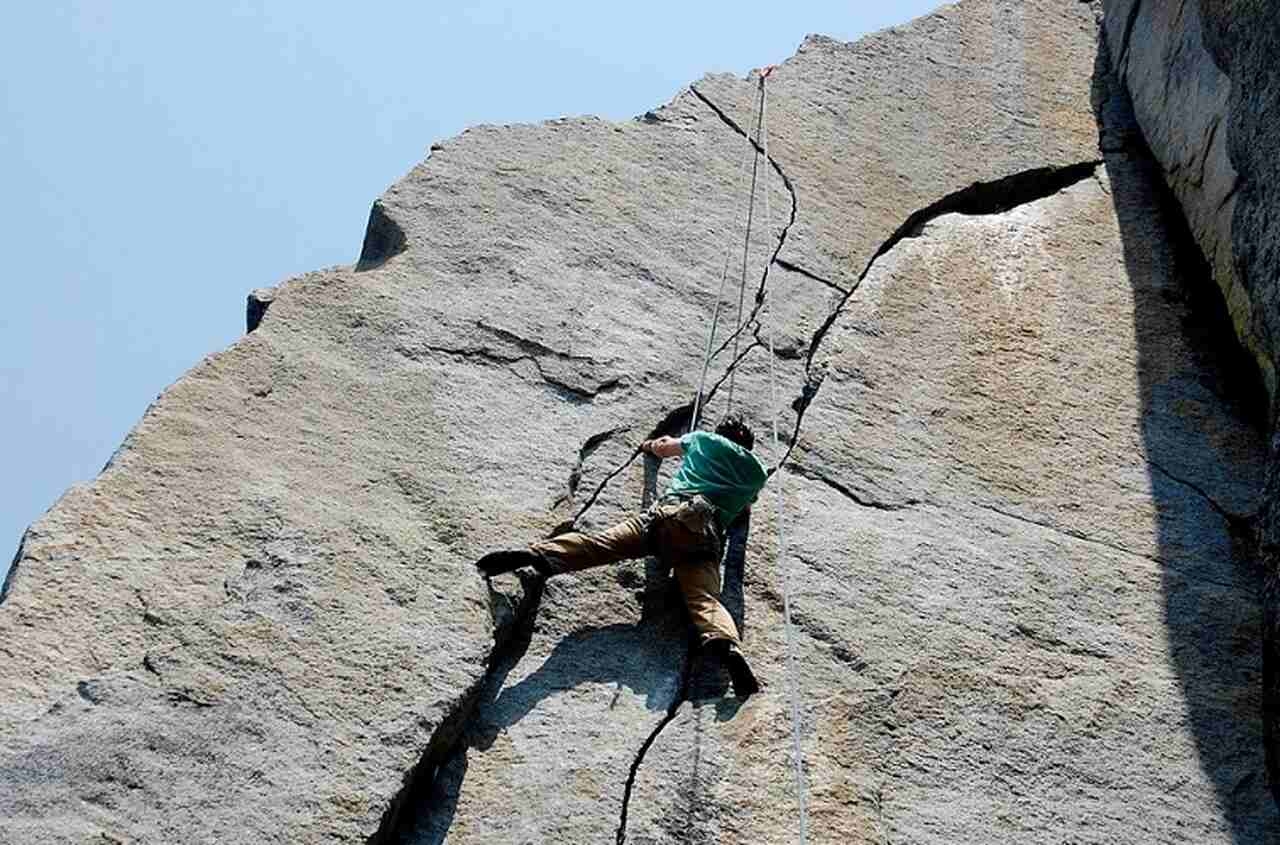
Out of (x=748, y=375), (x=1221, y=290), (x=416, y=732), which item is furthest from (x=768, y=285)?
(x=416, y=732)

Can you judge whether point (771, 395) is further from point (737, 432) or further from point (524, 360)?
point (524, 360)

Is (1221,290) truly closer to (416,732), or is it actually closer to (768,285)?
(768,285)

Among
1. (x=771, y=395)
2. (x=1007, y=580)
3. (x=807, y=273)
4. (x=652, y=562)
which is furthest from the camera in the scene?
(x=807, y=273)

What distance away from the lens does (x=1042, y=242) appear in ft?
23.2

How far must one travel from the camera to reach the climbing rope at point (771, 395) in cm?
479

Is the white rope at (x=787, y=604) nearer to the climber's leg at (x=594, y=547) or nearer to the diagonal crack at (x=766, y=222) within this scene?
the diagonal crack at (x=766, y=222)

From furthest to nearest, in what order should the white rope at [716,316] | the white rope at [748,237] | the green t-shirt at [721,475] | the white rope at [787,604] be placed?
the white rope at [748,237], the white rope at [716,316], the green t-shirt at [721,475], the white rope at [787,604]

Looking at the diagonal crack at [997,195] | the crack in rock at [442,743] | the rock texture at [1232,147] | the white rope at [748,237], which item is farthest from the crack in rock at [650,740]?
the diagonal crack at [997,195]

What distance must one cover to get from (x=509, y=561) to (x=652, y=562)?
505mm

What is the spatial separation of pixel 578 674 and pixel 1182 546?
2207 mm

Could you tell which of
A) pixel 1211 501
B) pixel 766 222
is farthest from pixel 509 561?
pixel 1211 501

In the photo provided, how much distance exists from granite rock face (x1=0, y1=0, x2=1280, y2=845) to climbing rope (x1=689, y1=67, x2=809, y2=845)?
30 mm

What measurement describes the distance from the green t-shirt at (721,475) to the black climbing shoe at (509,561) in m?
0.51

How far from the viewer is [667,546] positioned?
206 inches
